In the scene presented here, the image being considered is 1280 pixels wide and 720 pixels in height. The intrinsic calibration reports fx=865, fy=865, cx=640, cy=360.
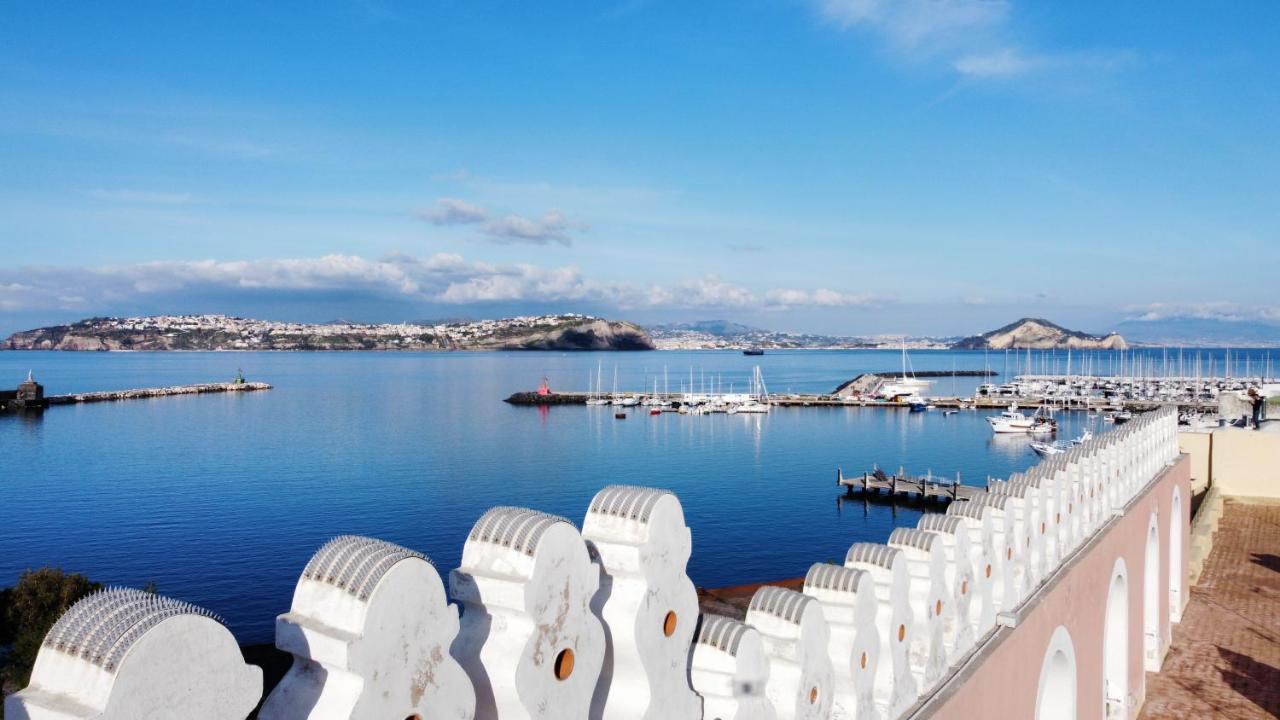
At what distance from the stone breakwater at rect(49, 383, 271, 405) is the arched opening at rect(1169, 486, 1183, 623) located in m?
93.5

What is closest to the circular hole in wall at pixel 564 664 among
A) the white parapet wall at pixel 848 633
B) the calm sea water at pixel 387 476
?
the white parapet wall at pixel 848 633

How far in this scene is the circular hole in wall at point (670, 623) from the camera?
13.0 feet

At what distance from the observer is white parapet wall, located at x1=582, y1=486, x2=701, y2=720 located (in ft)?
12.3

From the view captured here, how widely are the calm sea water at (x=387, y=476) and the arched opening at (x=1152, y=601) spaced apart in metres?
15.1

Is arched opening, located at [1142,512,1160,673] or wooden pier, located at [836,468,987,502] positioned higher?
arched opening, located at [1142,512,1160,673]

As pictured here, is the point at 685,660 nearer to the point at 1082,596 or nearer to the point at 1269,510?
the point at 1082,596

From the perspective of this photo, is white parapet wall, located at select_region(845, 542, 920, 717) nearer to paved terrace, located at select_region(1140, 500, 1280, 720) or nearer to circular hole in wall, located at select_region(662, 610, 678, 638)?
circular hole in wall, located at select_region(662, 610, 678, 638)

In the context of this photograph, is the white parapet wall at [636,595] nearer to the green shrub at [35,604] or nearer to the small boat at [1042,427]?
the green shrub at [35,604]

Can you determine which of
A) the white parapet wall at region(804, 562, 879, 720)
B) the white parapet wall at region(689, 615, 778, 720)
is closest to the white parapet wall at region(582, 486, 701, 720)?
the white parapet wall at region(689, 615, 778, 720)

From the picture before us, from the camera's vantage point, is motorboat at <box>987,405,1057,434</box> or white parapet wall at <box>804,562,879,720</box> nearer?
white parapet wall at <box>804,562,879,720</box>

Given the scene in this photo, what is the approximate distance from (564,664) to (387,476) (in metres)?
46.3

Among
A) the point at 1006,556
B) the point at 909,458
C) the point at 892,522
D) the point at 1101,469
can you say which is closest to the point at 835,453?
the point at 909,458

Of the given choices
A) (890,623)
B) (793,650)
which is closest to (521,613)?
(793,650)

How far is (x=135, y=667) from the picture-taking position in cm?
214
